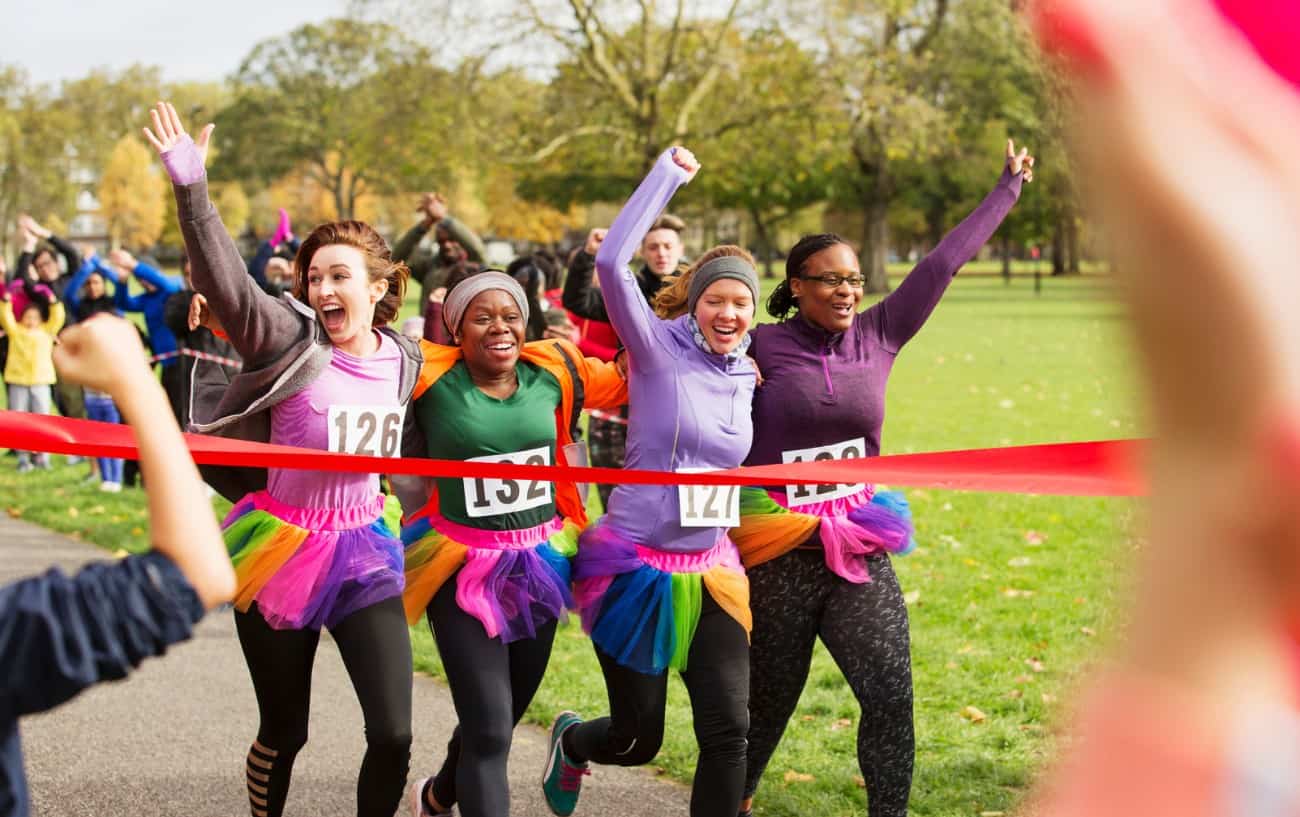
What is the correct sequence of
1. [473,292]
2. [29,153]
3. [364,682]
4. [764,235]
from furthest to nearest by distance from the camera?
[29,153] < [764,235] < [473,292] < [364,682]

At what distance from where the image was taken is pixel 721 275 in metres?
4.64

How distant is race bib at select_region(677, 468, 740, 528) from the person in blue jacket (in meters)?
2.53

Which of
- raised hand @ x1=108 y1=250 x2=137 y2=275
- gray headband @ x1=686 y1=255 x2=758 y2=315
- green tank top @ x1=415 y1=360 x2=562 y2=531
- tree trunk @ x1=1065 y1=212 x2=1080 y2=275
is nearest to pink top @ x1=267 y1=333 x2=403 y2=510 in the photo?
green tank top @ x1=415 y1=360 x2=562 y2=531

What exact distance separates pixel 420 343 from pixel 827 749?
7.58 feet

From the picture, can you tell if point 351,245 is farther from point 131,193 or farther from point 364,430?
point 131,193

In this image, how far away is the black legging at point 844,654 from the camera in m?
4.40

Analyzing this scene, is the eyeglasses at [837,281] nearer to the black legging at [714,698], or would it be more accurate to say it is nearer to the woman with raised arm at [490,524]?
the woman with raised arm at [490,524]

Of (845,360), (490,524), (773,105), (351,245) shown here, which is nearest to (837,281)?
(845,360)

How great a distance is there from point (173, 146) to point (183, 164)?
0.05 m

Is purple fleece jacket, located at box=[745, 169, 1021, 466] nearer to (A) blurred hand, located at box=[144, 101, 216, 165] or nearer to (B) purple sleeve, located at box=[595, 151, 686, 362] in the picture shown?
(B) purple sleeve, located at box=[595, 151, 686, 362]

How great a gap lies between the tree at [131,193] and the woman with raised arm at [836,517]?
3134 inches

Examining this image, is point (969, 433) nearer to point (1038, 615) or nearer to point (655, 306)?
point (1038, 615)

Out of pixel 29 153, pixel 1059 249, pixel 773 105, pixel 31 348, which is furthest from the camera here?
pixel 29 153

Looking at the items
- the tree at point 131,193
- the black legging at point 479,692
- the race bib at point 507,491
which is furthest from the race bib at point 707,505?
the tree at point 131,193
